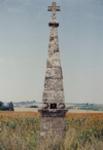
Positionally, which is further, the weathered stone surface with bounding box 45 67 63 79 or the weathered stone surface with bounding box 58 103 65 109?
the weathered stone surface with bounding box 45 67 63 79

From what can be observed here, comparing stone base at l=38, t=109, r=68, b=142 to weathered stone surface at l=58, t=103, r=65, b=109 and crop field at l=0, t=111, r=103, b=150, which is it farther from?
crop field at l=0, t=111, r=103, b=150

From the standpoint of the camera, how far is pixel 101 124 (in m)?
19.8

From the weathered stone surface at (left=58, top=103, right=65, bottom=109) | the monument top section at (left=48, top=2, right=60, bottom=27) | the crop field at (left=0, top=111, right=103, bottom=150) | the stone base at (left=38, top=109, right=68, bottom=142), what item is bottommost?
the crop field at (left=0, top=111, right=103, bottom=150)

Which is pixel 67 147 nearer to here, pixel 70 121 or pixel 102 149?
pixel 102 149

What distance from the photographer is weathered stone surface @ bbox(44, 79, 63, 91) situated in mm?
9656

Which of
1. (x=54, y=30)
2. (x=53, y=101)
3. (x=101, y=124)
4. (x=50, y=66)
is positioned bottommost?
(x=101, y=124)

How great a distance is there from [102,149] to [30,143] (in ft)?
9.77

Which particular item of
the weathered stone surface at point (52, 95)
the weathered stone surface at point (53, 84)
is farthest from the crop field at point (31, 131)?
the weathered stone surface at point (53, 84)

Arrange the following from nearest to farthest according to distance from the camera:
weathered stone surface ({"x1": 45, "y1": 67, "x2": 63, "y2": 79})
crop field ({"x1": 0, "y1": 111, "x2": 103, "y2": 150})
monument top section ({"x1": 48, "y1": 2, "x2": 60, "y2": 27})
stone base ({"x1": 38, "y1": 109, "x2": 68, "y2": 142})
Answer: crop field ({"x1": 0, "y1": 111, "x2": 103, "y2": 150}), stone base ({"x1": 38, "y1": 109, "x2": 68, "y2": 142}), weathered stone surface ({"x1": 45, "y1": 67, "x2": 63, "y2": 79}), monument top section ({"x1": 48, "y1": 2, "x2": 60, "y2": 27})

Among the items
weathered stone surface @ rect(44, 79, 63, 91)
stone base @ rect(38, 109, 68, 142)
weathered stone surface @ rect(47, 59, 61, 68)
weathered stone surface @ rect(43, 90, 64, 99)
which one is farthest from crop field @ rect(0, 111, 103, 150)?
weathered stone surface @ rect(47, 59, 61, 68)

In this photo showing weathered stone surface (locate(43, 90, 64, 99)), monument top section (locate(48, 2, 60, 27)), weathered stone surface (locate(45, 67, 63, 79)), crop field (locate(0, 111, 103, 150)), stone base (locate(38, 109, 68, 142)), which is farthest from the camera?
monument top section (locate(48, 2, 60, 27))

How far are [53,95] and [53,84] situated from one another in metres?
0.50

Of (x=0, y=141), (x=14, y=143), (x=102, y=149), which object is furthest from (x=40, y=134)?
(x=102, y=149)

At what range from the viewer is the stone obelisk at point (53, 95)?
941 cm
